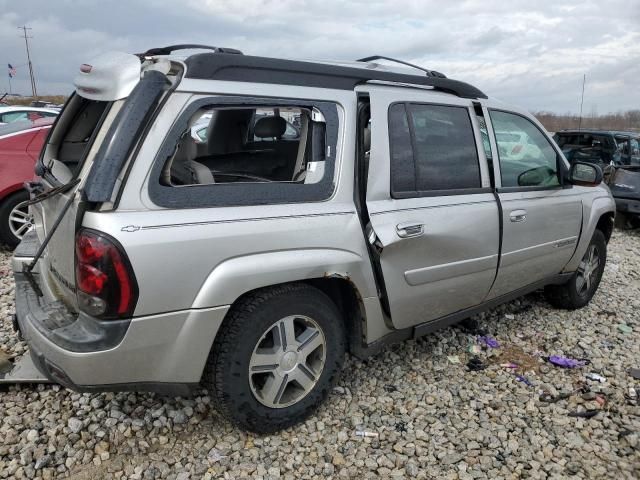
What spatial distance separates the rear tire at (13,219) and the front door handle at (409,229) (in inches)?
177

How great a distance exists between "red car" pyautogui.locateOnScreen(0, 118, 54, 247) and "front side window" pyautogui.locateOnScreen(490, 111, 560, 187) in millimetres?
4547

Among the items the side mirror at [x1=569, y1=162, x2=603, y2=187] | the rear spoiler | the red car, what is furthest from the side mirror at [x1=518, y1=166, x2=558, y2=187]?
the red car

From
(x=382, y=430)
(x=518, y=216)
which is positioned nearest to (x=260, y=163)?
(x=518, y=216)

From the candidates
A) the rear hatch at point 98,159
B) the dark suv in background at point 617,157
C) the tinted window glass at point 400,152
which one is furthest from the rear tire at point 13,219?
the dark suv in background at point 617,157

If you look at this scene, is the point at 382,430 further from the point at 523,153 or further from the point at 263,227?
the point at 523,153

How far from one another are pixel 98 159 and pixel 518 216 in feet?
8.85

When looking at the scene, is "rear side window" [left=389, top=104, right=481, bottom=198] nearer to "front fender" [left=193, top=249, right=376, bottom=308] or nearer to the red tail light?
"front fender" [left=193, top=249, right=376, bottom=308]

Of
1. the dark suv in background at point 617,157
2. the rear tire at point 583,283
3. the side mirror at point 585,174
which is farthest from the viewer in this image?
the dark suv in background at point 617,157

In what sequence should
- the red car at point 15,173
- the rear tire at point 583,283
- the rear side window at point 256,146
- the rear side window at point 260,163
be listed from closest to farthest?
1. the rear side window at point 260,163
2. the rear side window at point 256,146
3. the rear tire at point 583,283
4. the red car at point 15,173

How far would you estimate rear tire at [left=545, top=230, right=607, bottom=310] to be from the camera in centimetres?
467

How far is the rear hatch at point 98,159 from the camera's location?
6.97 ft

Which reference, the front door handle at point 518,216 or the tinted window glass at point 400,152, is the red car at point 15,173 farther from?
the front door handle at point 518,216

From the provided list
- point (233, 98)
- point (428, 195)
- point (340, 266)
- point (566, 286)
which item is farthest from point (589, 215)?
point (233, 98)

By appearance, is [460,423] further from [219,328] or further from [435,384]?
[219,328]
